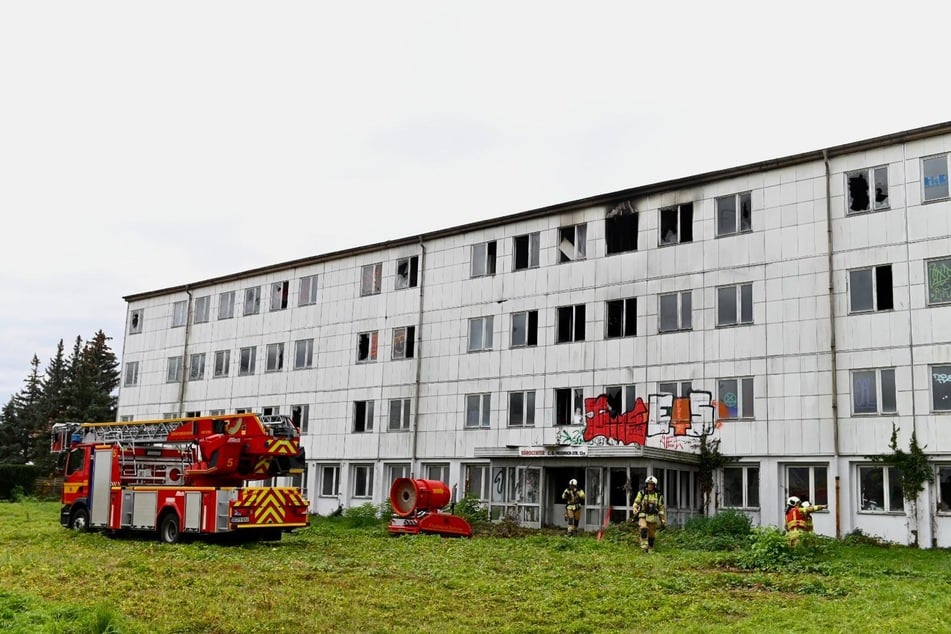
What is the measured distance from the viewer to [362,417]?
4009 cm

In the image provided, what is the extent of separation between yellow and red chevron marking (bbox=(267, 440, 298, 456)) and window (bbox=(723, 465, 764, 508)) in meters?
13.2

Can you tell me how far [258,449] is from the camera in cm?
2538

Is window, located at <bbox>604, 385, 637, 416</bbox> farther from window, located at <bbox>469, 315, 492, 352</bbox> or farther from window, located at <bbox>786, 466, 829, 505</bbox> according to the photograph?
window, located at <bbox>469, 315, 492, 352</bbox>

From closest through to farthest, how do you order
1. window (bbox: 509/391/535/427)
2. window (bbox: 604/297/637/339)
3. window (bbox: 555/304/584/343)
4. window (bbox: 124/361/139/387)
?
window (bbox: 604/297/637/339), window (bbox: 555/304/584/343), window (bbox: 509/391/535/427), window (bbox: 124/361/139/387)

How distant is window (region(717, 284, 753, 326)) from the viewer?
2980 cm

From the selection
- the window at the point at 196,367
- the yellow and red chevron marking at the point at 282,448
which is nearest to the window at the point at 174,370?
the window at the point at 196,367

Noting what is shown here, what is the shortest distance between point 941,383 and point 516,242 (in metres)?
15.8

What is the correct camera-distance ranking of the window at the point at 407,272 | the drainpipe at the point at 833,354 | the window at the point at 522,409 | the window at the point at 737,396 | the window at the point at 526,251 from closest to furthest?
the drainpipe at the point at 833,354 → the window at the point at 737,396 → the window at the point at 522,409 → the window at the point at 526,251 → the window at the point at 407,272

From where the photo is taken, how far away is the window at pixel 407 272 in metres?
39.5

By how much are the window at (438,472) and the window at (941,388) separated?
17.4 m

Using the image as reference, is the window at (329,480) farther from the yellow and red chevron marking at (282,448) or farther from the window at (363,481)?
the yellow and red chevron marking at (282,448)

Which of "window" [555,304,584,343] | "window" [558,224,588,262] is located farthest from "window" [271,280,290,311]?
"window" [555,304,584,343]

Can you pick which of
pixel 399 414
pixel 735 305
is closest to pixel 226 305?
pixel 399 414

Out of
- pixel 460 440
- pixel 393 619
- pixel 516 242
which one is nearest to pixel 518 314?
pixel 516 242
